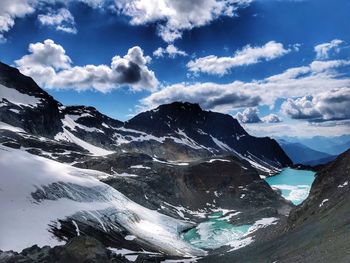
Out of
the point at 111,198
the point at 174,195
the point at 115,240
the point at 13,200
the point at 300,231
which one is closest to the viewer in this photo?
the point at 300,231

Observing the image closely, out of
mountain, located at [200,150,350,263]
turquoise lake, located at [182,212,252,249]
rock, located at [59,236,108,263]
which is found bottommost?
turquoise lake, located at [182,212,252,249]

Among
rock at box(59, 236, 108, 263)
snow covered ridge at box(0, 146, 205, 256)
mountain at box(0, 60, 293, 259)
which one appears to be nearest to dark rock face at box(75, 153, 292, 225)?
mountain at box(0, 60, 293, 259)

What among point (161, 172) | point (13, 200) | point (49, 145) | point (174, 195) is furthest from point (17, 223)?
point (49, 145)

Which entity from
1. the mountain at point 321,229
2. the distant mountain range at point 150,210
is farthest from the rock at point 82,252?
A: the mountain at point 321,229

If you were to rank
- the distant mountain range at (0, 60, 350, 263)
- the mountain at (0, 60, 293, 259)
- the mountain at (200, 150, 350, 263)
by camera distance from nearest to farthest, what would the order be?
the mountain at (200, 150, 350, 263) → the distant mountain range at (0, 60, 350, 263) → the mountain at (0, 60, 293, 259)

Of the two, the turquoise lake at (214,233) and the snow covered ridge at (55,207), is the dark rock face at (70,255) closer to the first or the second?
the snow covered ridge at (55,207)

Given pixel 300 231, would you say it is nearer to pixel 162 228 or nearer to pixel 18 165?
pixel 18 165

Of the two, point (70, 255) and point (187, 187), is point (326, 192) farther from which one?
point (187, 187)

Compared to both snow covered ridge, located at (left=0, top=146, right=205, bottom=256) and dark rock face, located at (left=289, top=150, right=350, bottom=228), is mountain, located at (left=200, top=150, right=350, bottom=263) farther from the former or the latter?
Result: snow covered ridge, located at (left=0, top=146, right=205, bottom=256)
